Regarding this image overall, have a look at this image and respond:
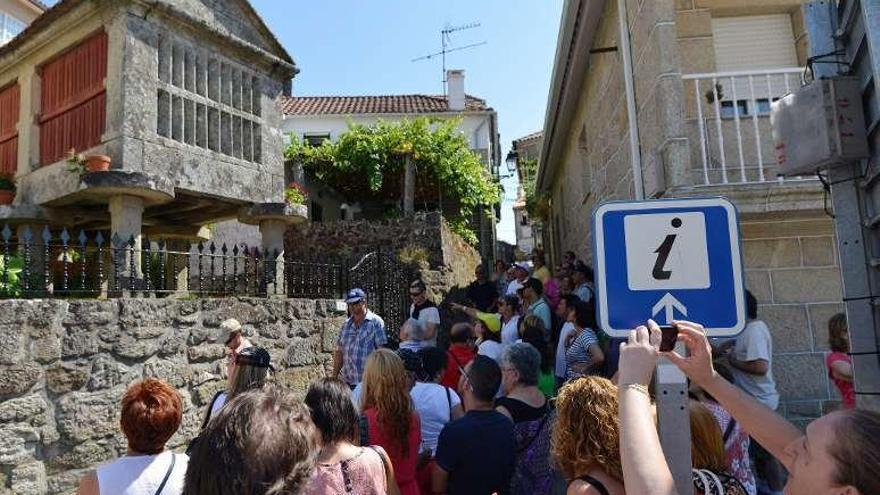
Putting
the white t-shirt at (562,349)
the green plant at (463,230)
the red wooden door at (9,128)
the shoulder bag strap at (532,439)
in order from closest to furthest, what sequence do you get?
the shoulder bag strap at (532,439)
the white t-shirt at (562,349)
the red wooden door at (9,128)
the green plant at (463,230)

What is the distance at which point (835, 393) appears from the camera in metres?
5.20

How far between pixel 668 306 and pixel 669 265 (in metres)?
0.14

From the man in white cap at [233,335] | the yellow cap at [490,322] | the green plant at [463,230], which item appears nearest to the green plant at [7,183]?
the man in white cap at [233,335]

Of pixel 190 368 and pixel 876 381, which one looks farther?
pixel 190 368

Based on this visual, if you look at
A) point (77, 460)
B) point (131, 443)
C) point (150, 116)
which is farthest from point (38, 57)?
point (131, 443)

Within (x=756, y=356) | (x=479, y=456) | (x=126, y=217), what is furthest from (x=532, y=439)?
(x=126, y=217)

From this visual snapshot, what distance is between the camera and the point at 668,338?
1.89 metres

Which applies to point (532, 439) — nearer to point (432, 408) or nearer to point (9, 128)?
point (432, 408)

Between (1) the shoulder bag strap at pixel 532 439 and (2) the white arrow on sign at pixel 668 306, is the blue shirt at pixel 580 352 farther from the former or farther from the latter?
(2) the white arrow on sign at pixel 668 306

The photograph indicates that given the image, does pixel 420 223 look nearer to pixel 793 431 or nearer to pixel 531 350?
pixel 531 350

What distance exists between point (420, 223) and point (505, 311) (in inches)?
286

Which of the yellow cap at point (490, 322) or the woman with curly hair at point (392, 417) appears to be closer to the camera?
the woman with curly hair at point (392, 417)

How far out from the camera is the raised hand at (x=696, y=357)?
6.24 feet

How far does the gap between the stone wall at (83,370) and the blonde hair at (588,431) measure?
3648 mm
